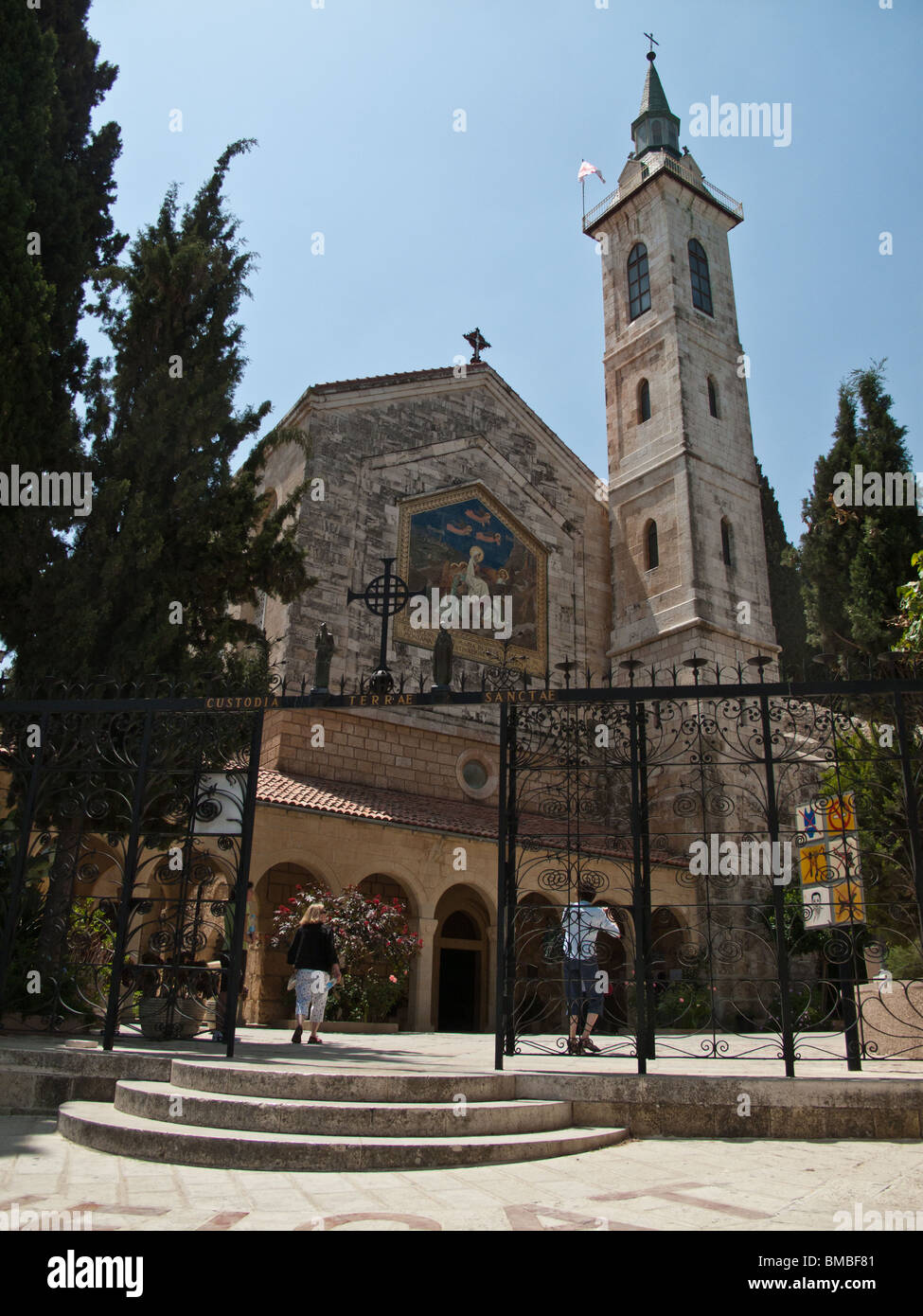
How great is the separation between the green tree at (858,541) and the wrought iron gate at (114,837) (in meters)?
14.1

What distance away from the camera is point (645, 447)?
25.1 metres

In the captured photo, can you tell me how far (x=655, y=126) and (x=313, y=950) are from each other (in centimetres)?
3063

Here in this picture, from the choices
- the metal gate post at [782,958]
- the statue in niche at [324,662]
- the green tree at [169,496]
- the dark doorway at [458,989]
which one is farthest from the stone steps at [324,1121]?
the dark doorway at [458,989]

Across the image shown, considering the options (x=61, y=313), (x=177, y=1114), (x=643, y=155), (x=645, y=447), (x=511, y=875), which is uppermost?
(x=643, y=155)

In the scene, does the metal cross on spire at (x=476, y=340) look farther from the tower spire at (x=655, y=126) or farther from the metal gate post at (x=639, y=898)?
the metal gate post at (x=639, y=898)

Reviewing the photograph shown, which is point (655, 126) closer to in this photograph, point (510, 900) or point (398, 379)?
point (398, 379)

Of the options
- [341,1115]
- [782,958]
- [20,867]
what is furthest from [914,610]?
[20,867]

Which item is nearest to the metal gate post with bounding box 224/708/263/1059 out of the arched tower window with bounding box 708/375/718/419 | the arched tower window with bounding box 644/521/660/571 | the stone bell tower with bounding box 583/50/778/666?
the stone bell tower with bounding box 583/50/778/666

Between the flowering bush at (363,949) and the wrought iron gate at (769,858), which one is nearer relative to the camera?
the wrought iron gate at (769,858)

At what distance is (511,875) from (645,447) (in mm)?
19856

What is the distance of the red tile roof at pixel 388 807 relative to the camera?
1569cm
